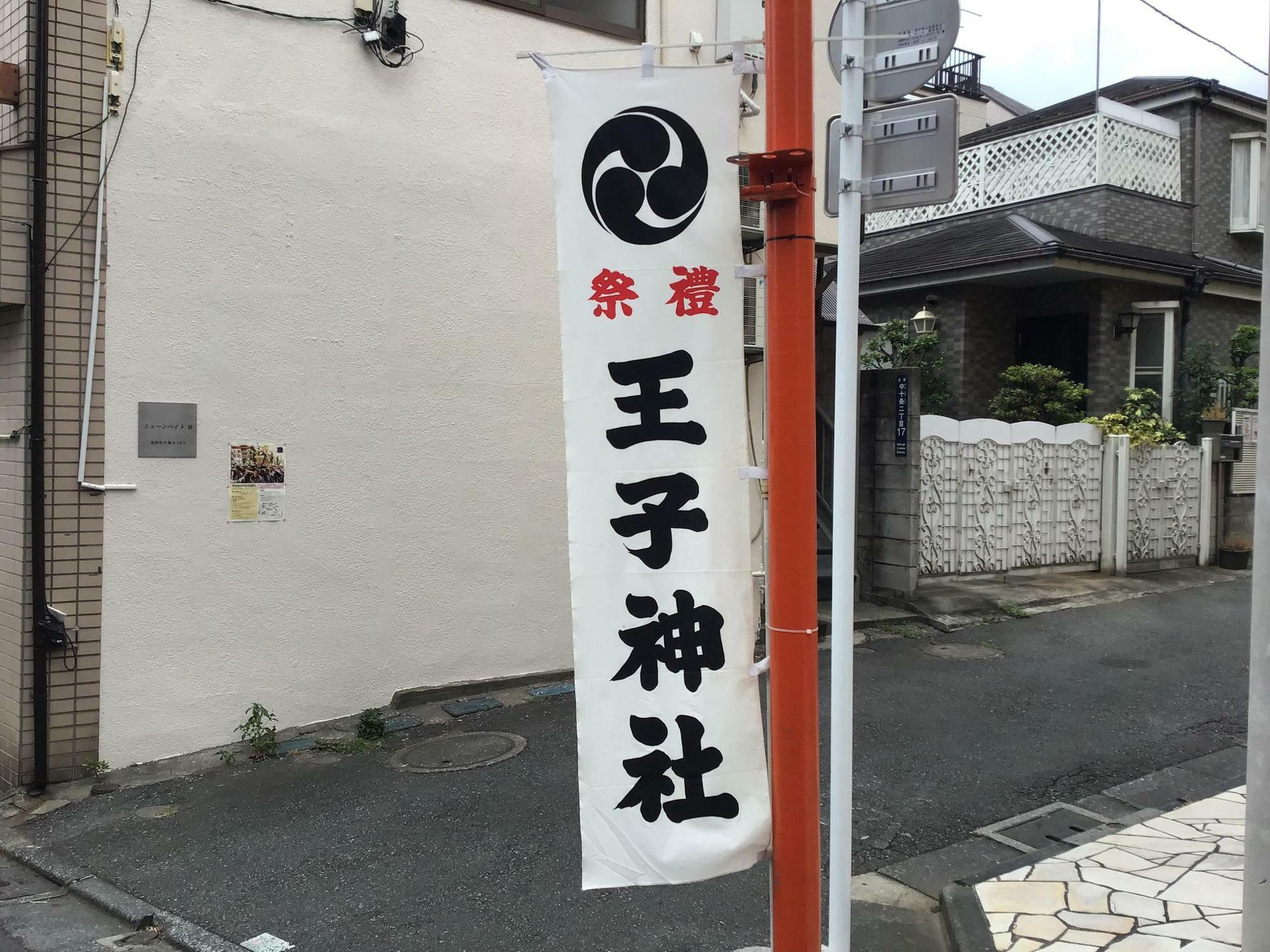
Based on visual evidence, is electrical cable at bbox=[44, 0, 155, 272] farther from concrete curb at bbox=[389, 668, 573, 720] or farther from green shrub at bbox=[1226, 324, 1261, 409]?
green shrub at bbox=[1226, 324, 1261, 409]

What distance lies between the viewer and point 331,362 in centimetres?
714

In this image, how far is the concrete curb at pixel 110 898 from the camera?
4.34m

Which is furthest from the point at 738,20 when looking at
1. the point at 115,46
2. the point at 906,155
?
the point at 906,155

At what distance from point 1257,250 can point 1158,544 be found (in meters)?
8.53

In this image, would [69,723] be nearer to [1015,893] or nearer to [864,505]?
[1015,893]

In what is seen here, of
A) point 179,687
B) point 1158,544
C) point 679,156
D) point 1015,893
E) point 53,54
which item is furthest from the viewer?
point 1158,544

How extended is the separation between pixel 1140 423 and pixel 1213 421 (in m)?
1.53

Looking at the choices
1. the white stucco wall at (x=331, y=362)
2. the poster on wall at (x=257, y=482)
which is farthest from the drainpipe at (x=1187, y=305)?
the poster on wall at (x=257, y=482)

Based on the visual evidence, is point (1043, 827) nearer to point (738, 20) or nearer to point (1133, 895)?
point (1133, 895)

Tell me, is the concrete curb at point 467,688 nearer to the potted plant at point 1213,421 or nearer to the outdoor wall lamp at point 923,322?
the outdoor wall lamp at point 923,322

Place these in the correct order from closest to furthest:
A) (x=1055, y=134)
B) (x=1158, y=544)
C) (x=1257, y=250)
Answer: (x=1158, y=544), (x=1055, y=134), (x=1257, y=250)

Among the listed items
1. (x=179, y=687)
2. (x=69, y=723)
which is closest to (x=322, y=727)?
(x=179, y=687)

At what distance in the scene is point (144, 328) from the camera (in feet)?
21.0

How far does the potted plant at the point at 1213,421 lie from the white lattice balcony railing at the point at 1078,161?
164 inches
